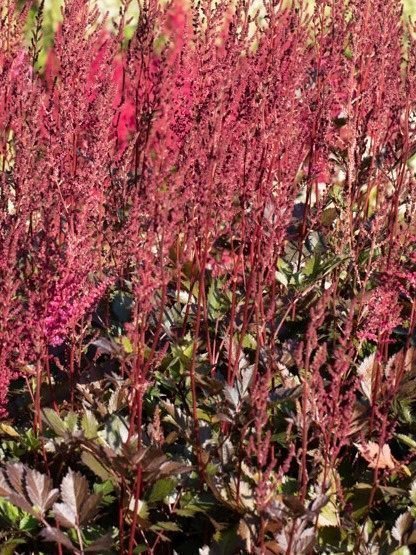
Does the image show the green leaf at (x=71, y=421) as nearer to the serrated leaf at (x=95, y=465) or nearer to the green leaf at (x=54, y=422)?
the green leaf at (x=54, y=422)

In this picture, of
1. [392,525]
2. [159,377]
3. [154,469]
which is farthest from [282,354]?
[154,469]

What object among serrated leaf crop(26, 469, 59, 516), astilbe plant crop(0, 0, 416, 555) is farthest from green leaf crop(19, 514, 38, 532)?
serrated leaf crop(26, 469, 59, 516)

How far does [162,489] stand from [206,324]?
1.95 feet


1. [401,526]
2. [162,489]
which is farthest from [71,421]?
[401,526]

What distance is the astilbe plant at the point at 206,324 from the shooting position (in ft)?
6.07

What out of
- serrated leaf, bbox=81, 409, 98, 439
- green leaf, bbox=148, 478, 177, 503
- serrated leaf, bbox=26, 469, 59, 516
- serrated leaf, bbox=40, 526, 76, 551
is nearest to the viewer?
serrated leaf, bbox=40, 526, 76, 551

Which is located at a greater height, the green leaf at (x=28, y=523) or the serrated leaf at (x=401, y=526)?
the serrated leaf at (x=401, y=526)

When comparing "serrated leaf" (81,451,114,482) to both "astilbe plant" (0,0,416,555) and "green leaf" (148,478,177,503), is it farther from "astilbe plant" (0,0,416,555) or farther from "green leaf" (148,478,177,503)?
"green leaf" (148,478,177,503)

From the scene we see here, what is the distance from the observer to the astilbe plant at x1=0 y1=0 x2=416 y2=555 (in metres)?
1.85

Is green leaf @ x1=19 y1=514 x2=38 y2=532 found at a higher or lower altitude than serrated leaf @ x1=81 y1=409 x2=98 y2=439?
lower

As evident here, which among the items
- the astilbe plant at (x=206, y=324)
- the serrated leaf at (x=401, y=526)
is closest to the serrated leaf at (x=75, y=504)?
the astilbe plant at (x=206, y=324)

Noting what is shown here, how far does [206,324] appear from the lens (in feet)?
8.20

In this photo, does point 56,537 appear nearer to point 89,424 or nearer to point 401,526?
point 89,424

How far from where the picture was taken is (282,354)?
2.64 metres
